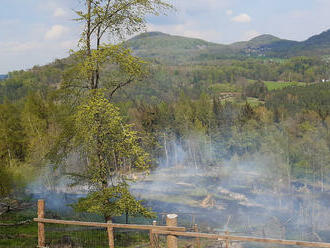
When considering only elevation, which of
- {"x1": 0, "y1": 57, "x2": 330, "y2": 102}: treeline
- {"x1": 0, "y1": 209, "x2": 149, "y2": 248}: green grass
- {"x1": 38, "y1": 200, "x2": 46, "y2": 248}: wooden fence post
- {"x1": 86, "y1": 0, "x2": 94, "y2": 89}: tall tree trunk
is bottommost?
{"x1": 0, "y1": 209, "x2": 149, "y2": 248}: green grass

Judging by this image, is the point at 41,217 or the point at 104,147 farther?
the point at 104,147

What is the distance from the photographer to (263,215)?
1224 inches

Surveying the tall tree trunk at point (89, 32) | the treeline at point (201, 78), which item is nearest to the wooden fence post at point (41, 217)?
the tall tree trunk at point (89, 32)

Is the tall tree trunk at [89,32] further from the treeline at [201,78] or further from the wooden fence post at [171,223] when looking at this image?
the treeline at [201,78]

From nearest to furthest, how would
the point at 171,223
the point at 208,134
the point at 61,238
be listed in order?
1. the point at 171,223
2. the point at 61,238
3. the point at 208,134

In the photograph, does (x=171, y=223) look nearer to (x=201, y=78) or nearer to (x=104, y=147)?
(x=104, y=147)

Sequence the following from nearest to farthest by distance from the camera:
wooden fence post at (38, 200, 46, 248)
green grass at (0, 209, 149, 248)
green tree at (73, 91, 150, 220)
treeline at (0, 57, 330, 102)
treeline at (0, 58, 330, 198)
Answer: wooden fence post at (38, 200, 46, 248), green tree at (73, 91, 150, 220), green grass at (0, 209, 149, 248), treeline at (0, 58, 330, 198), treeline at (0, 57, 330, 102)

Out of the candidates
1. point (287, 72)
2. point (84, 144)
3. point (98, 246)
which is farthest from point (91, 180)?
point (287, 72)

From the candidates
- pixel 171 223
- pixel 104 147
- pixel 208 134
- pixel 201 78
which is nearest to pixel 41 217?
pixel 104 147

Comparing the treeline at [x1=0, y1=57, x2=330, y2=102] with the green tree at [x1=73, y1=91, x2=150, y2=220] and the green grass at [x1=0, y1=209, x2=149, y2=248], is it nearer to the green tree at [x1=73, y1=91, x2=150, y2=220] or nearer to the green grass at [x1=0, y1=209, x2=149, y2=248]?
the green grass at [x1=0, y1=209, x2=149, y2=248]

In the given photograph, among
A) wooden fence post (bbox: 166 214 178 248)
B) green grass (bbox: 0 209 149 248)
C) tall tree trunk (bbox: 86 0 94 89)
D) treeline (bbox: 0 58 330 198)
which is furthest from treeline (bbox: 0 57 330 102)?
wooden fence post (bbox: 166 214 178 248)

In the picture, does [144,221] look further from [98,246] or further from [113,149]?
[113,149]

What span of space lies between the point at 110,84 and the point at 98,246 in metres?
6.65

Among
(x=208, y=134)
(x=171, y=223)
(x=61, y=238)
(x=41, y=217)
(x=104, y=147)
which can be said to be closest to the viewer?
(x=171, y=223)
